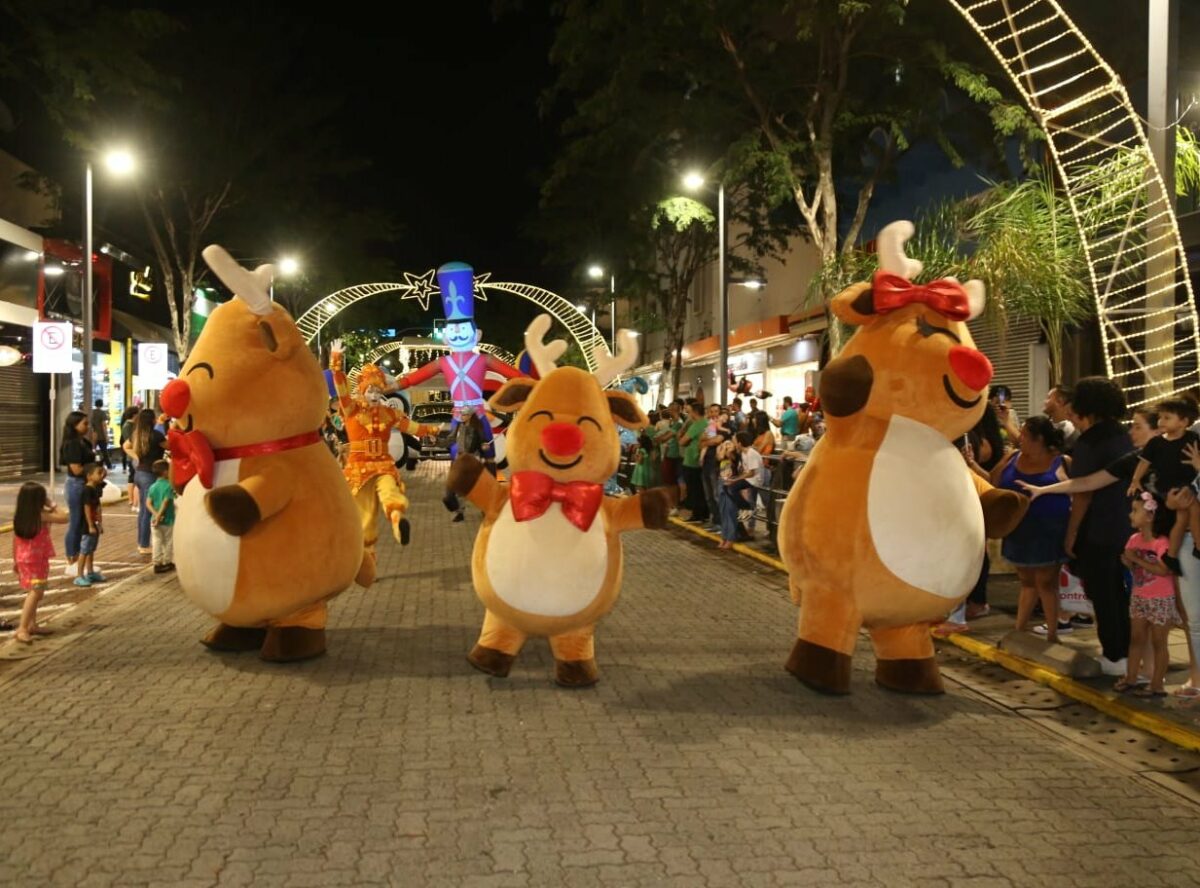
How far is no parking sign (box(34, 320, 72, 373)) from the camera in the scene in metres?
16.6

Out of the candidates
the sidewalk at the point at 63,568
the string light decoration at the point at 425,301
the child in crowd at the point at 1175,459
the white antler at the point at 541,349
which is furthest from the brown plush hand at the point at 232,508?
the string light decoration at the point at 425,301

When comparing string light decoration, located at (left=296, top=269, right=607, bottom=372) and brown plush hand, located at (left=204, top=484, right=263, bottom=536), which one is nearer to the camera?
brown plush hand, located at (left=204, top=484, right=263, bottom=536)

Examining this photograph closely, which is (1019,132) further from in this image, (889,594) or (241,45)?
(241,45)

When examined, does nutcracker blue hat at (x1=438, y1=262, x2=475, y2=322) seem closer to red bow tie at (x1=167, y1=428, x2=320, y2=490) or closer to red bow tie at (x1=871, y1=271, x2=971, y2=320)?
red bow tie at (x1=167, y1=428, x2=320, y2=490)

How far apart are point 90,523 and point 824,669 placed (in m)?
7.55

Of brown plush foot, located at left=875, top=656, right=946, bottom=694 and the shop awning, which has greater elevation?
the shop awning

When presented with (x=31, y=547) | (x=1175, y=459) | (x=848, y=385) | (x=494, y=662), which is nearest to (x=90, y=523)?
(x=31, y=547)

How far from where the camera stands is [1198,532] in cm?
585

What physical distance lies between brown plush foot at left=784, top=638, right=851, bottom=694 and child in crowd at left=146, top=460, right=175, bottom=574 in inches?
282

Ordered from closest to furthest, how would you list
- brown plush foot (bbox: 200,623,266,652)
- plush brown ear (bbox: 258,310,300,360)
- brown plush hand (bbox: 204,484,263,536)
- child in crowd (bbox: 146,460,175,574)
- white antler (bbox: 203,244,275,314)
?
brown plush hand (bbox: 204,484,263,536)
white antler (bbox: 203,244,275,314)
plush brown ear (bbox: 258,310,300,360)
brown plush foot (bbox: 200,623,266,652)
child in crowd (bbox: 146,460,175,574)

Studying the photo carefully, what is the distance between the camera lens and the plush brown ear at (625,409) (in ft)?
22.5

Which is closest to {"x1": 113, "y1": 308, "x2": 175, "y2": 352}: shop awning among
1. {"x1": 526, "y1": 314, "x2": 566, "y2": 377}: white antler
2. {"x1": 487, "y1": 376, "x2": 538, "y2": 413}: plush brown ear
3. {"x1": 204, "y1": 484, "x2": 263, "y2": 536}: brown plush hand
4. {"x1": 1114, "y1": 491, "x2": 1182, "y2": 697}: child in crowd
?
{"x1": 204, "y1": 484, "x2": 263, "y2": 536}: brown plush hand

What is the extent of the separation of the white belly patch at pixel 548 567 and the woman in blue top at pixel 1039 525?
3.12 metres

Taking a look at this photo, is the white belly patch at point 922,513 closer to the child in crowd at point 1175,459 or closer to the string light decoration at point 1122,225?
the child in crowd at point 1175,459
